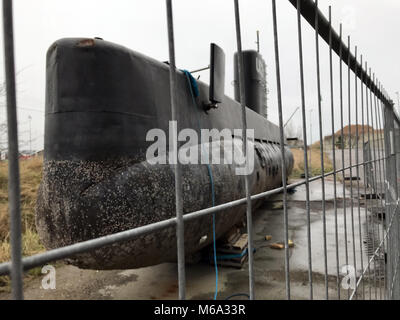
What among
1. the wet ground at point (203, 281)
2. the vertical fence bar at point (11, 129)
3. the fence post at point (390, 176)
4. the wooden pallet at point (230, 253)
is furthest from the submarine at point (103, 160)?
the fence post at point (390, 176)

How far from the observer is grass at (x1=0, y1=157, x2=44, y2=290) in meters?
4.66

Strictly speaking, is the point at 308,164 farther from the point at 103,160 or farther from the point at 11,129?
the point at 11,129

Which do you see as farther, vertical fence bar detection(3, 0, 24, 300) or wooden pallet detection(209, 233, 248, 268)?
wooden pallet detection(209, 233, 248, 268)

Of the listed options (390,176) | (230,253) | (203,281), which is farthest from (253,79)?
(203,281)

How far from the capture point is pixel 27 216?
21.0 ft

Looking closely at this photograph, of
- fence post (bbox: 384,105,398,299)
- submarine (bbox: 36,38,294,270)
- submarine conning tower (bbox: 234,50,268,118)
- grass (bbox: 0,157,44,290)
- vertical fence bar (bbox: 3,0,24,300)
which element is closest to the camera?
vertical fence bar (bbox: 3,0,24,300)

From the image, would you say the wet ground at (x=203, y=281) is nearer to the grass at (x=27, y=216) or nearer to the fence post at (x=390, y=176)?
the fence post at (x=390, y=176)

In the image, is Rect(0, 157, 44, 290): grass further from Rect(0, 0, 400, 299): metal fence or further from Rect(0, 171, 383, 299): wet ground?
Rect(0, 0, 400, 299): metal fence

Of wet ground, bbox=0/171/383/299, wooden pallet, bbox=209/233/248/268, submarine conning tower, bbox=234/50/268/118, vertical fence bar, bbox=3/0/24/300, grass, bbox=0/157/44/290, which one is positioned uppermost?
submarine conning tower, bbox=234/50/268/118

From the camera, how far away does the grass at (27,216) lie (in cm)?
466

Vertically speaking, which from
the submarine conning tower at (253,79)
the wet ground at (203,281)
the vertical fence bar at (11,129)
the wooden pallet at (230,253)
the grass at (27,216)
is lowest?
the wet ground at (203,281)

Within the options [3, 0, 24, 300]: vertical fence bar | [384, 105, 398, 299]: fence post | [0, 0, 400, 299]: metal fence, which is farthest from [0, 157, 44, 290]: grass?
[384, 105, 398, 299]: fence post

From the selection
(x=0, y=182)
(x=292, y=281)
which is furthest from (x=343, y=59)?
(x=0, y=182)

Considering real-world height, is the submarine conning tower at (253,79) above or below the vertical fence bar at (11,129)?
above
